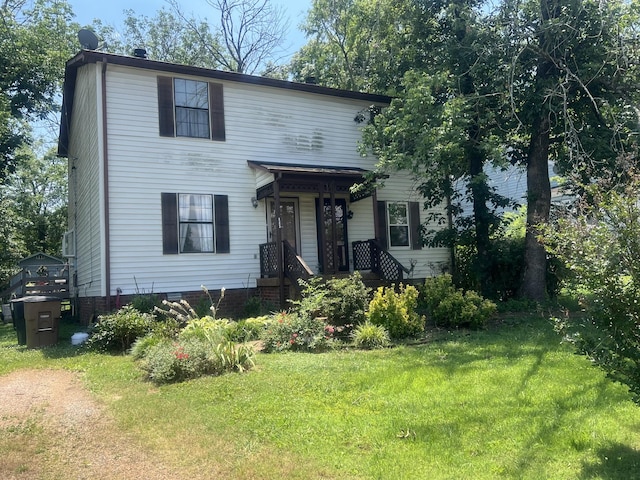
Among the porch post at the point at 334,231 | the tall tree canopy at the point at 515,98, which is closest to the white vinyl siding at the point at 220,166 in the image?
the porch post at the point at 334,231

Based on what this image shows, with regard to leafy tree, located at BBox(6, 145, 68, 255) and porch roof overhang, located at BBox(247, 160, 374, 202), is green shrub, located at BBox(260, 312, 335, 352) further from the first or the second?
leafy tree, located at BBox(6, 145, 68, 255)

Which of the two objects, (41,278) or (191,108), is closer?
(41,278)

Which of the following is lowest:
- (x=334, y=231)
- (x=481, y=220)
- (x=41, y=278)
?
(x=41, y=278)

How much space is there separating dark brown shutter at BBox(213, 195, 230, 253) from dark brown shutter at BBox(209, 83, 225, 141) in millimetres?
1639

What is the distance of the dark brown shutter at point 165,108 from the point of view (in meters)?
11.8

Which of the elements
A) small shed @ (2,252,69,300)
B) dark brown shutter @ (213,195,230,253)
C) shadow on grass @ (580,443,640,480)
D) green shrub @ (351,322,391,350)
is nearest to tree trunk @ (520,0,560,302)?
green shrub @ (351,322,391,350)

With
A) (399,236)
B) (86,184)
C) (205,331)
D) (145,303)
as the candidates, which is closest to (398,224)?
(399,236)

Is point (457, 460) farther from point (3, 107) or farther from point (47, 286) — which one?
point (3, 107)

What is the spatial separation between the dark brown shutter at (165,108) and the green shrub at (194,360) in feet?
21.7

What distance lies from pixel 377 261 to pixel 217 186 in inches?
181

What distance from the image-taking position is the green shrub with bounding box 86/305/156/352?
8742 mm

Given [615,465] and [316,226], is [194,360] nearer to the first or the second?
[615,465]

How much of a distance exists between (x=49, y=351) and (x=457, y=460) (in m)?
8.23

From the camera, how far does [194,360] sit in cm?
639
